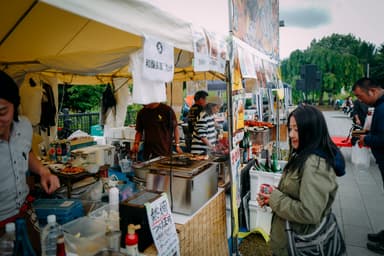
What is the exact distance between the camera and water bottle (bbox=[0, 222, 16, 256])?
1.19 meters

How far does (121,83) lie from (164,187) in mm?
4805

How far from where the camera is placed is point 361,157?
7457mm

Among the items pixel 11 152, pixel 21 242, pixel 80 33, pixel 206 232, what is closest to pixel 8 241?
pixel 21 242

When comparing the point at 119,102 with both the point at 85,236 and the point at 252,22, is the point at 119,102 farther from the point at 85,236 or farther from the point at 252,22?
the point at 85,236

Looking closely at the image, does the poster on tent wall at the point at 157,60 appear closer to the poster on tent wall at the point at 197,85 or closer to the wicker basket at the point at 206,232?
the wicker basket at the point at 206,232

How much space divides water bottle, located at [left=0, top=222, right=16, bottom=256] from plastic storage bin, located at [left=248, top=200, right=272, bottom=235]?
2.83m

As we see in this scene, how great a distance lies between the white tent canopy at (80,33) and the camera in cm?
142

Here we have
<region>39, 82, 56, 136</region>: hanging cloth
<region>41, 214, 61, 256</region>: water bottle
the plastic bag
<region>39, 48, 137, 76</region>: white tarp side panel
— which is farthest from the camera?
the plastic bag

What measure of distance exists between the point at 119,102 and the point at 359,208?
573 centimetres

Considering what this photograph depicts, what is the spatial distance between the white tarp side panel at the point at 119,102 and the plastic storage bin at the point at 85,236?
5.26 m

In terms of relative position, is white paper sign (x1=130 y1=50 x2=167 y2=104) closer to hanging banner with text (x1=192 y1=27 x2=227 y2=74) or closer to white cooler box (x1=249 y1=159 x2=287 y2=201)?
hanging banner with text (x1=192 y1=27 x2=227 y2=74)

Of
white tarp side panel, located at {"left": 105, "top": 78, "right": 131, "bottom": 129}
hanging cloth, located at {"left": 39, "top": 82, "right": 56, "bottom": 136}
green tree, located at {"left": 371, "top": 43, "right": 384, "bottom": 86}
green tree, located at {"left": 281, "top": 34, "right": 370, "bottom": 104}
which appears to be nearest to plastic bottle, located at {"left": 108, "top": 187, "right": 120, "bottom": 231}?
hanging cloth, located at {"left": 39, "top": 82, "right": 56, "bottom": 136}

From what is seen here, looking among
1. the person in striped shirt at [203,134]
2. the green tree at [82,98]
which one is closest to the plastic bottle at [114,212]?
the person in striped shirt at [203,134]

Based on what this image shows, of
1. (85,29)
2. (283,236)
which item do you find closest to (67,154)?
(85,29)
